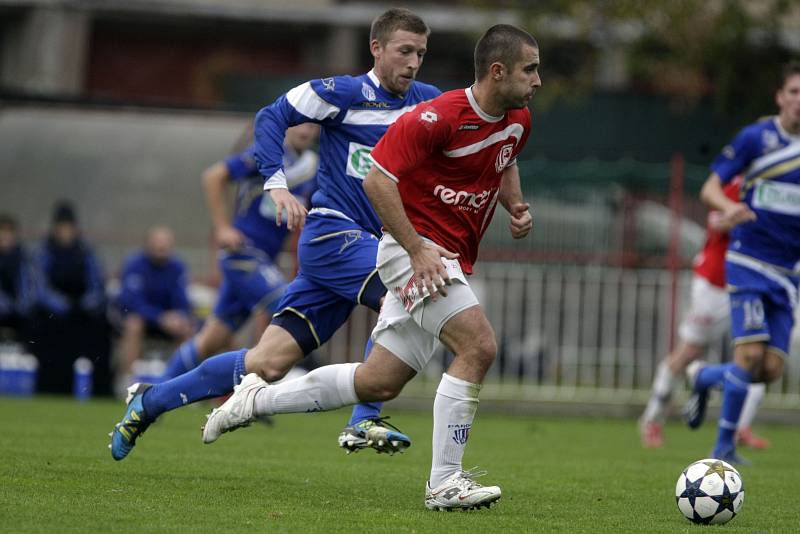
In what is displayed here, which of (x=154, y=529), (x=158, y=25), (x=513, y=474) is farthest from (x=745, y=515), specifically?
(x=158, y=25)

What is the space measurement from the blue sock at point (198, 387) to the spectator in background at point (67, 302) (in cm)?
962

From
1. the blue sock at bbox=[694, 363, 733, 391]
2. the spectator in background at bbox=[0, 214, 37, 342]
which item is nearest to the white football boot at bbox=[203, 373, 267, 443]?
the blue sock at bbox=[694, 363, 733, 391]

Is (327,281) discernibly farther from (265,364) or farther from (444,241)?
(444,241)

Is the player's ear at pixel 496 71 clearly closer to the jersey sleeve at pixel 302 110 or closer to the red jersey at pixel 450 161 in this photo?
the red jersey at pixel 450 161

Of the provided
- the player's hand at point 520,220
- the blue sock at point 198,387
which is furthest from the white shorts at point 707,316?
the blue sock at point 198,387

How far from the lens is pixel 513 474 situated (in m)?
8.48

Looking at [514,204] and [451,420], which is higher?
[514,204]

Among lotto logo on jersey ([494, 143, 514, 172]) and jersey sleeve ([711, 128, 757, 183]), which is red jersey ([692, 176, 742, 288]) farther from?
lotto logo on jersey ([494, 143, 514, 172])

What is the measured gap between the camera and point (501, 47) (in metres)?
6.44

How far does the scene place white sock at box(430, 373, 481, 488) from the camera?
641 cm

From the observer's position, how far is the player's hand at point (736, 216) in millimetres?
8984

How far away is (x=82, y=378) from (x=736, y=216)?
928 cm

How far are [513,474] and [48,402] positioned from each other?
789 cm

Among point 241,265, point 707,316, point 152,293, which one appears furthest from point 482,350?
point 152,293
